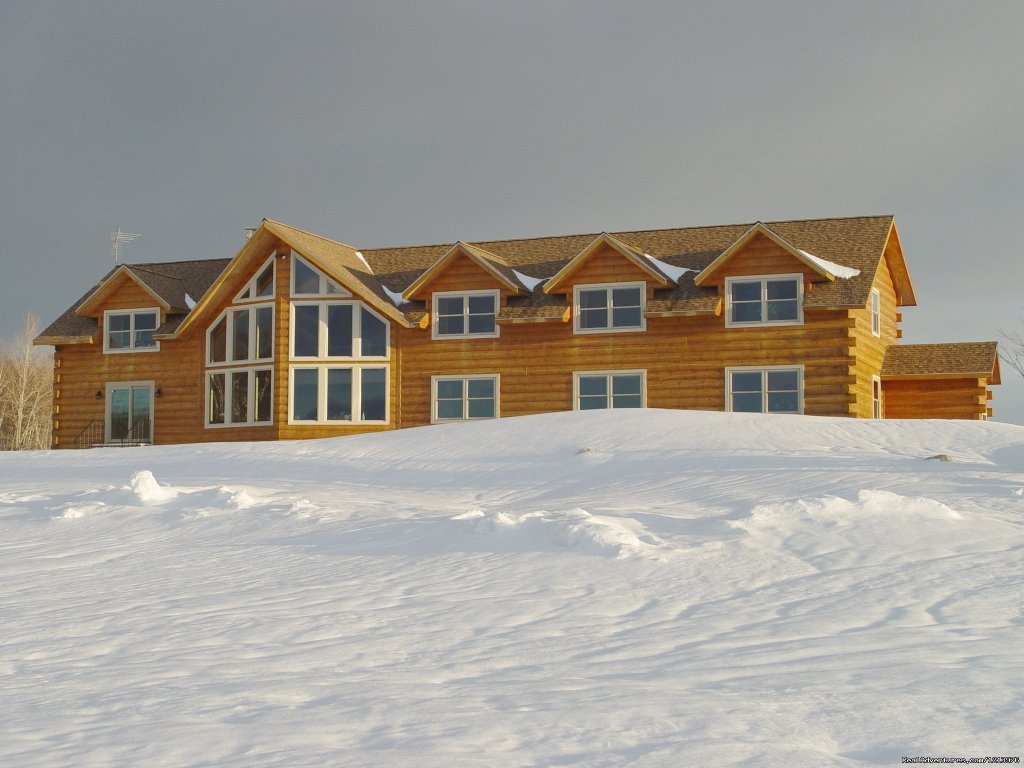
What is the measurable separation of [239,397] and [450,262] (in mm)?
7299

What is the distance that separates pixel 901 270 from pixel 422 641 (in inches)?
1108

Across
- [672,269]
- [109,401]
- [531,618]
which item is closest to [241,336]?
[109,401]

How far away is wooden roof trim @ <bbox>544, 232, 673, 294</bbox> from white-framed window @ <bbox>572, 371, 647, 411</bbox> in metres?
2.45

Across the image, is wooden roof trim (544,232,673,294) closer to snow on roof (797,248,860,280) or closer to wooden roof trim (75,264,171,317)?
snow on roof (797,248,860,280)

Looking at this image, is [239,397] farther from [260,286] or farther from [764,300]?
[764,300]

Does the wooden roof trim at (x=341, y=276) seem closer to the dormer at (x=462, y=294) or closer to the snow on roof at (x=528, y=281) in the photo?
the dormer at (x=462, y=294)

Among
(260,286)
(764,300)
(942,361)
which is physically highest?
(260,286)

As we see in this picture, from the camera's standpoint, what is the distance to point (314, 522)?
1255 centimetres

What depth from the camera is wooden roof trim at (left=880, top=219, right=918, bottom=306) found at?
3030 cm

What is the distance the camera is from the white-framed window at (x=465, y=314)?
29.7m

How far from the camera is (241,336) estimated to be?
1216 inches

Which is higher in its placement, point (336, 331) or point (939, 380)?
point (336, 331)

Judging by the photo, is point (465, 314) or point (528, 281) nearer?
point (465, 314)

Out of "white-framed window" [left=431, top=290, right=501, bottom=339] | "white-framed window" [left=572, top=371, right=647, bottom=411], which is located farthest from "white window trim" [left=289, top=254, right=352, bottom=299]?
"white-framed window" [left=572, top=371, right=647, bottom=411]
